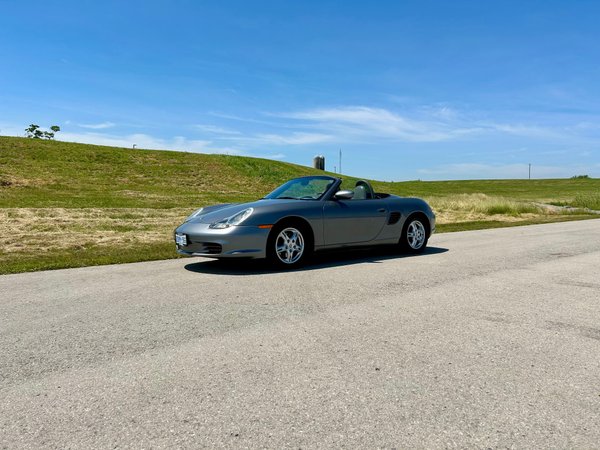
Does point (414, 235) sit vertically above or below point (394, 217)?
below

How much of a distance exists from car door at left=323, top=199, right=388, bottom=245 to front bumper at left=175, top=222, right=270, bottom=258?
1146 mm

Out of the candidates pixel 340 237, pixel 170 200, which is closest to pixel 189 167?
pixel 170 200

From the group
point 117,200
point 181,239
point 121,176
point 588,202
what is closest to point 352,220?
point 181,239

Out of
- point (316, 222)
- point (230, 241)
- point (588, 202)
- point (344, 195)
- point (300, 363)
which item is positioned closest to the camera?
point (300, 363)

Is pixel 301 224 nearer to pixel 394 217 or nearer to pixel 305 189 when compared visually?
pixel 305 189

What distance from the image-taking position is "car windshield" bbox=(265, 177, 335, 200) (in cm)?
816

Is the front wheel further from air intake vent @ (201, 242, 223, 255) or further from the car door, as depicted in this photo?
air intake vent @ (201, 242, 223, 255)

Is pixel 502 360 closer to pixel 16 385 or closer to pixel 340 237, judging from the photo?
pixel 16 385

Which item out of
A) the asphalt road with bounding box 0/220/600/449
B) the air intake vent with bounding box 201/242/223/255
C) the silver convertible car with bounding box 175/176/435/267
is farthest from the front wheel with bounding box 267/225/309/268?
the asphalt road with bounding box 0/220/600/449

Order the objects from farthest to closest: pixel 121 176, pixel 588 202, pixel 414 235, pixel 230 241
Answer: pixel 588 202 → pixel 121 176 → pixel 414 235 → pixel 230 241

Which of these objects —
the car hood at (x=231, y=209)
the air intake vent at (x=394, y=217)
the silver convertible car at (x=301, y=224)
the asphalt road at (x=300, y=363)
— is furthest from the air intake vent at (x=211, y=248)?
the air intake vent at (x=394, y=217)

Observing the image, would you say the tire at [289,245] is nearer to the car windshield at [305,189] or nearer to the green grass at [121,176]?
the car windshield at [305,189]

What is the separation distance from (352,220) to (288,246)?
4.23 feet

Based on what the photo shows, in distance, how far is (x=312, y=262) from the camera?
821cm
